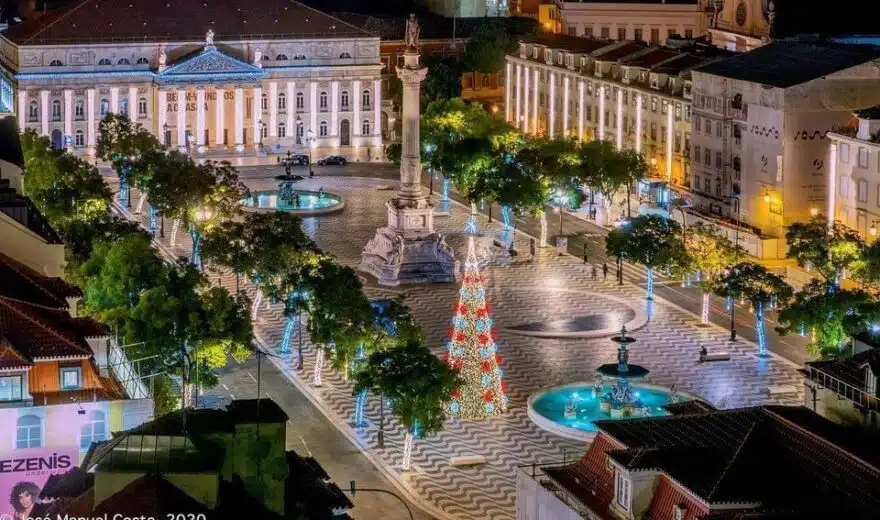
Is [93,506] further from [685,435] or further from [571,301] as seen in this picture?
[571,301]

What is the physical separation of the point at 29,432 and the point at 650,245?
211ft

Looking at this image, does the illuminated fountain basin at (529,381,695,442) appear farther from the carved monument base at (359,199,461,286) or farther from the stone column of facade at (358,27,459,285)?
the stone column of facade at (358,27,459,285)

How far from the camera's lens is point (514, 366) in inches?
4515

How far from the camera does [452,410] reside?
337ft

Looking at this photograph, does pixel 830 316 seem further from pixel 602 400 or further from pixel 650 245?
pixel 650 245

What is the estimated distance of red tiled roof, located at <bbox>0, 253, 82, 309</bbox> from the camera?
81188mm

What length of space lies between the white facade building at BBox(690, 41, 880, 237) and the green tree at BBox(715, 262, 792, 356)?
93.2ft

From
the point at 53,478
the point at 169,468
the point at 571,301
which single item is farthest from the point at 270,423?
the point at 571,301

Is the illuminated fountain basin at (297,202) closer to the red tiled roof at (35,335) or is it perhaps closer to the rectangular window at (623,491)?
the red tiled roof at (35,335)

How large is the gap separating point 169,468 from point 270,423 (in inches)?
196

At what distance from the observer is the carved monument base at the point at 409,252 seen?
461 ft

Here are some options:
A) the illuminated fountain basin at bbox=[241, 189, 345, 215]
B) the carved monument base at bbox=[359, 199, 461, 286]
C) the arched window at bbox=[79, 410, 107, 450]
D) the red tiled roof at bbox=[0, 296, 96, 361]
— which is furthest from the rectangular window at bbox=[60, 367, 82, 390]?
the illuminated fountain basin at bbox=[241, 189, 345, 215]

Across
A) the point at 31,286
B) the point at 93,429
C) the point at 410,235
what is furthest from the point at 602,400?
the point at 410,235

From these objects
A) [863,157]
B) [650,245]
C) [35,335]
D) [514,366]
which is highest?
[863,157]
